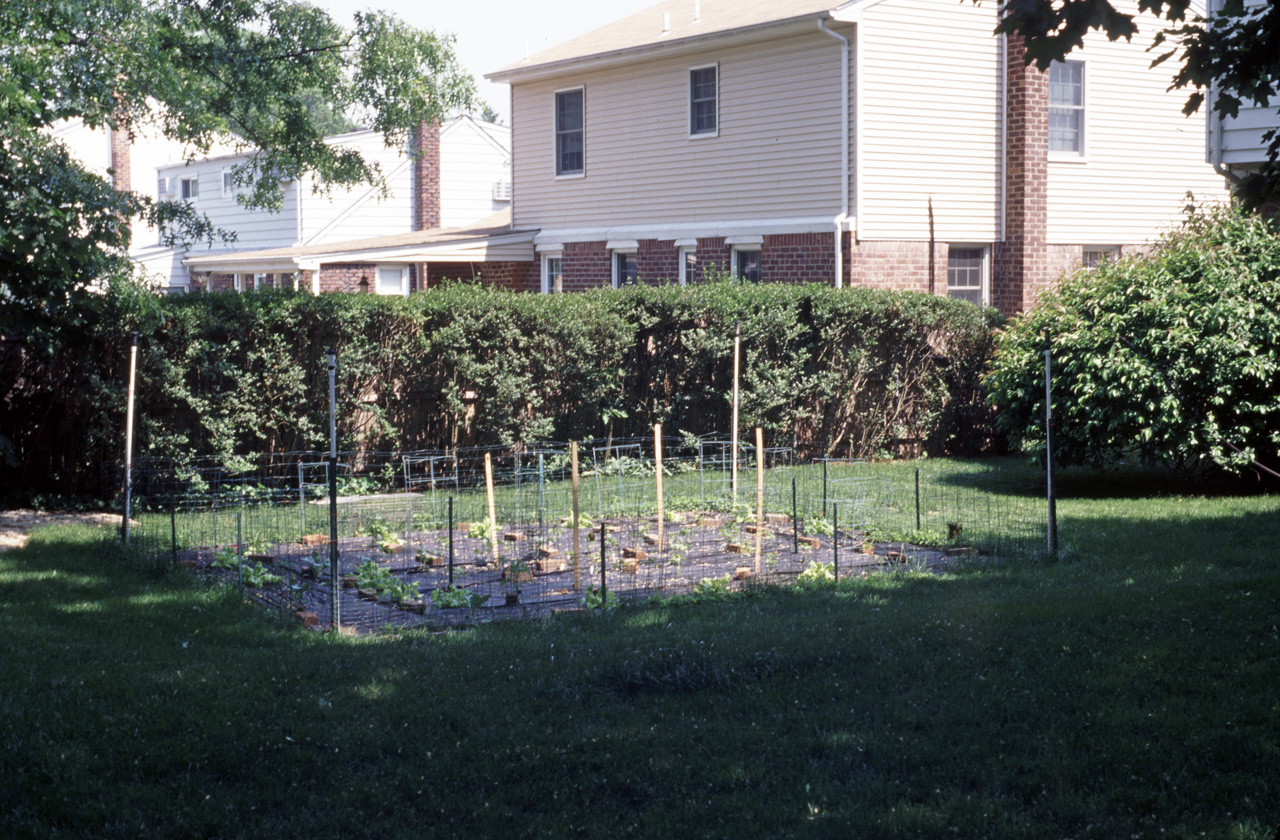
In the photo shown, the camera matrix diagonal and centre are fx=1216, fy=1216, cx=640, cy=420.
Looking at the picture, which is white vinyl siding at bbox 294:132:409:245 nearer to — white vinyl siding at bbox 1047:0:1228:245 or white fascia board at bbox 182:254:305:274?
white fascia board at bbox 182:254:305:274

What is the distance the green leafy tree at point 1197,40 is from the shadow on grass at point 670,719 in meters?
3.15

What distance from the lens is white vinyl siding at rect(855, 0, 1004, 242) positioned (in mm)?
18688

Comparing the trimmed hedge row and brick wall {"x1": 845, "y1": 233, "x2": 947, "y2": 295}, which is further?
brick wall {"x1": 845, "y1": 233, "x2": 947, "y2": 295}

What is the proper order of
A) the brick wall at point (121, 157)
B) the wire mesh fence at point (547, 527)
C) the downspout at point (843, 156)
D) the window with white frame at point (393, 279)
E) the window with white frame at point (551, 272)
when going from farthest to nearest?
1. the brick wall at point (121, 157)
2. the window with white frame at point (393, 279)
3. the window with white frame at point (551, 272)
4. the downspout at point (843, 156)
5. the wire mesh fence at point (547, 527)

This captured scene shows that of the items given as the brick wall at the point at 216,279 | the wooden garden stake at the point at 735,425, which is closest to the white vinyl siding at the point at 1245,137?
the wooden garden stake at the point at 735,425

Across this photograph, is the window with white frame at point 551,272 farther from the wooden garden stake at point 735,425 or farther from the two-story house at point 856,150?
the wooden garden stake at point 735,425

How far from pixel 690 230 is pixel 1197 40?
13.5m

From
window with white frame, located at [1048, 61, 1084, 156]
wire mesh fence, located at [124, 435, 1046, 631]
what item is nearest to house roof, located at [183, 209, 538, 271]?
wire mesh fence, located at [124, 435, 1046, 631]

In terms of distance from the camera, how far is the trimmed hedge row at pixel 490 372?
12.8m

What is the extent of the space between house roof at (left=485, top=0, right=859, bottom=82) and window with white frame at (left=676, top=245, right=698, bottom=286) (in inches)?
135

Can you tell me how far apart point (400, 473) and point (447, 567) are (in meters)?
5.21

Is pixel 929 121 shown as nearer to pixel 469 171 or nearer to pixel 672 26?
pixel 672 26

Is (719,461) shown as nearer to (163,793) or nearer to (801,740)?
(801,740)

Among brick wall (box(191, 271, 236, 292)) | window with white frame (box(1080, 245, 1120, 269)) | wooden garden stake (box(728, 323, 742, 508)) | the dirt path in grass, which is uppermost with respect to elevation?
brick wall (box(191, 271, 236, 292))
